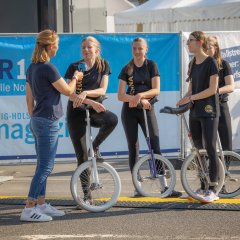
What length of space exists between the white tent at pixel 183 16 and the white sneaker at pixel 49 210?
9.74m

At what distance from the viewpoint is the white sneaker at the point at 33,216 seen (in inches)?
282

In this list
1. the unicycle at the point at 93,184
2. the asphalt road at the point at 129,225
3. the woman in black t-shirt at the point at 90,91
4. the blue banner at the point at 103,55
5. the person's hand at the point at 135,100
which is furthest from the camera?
the blue banner at the point at 103,55

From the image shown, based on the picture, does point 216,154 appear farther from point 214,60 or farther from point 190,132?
point 214,60

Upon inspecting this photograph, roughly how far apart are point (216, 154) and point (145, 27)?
11.0m

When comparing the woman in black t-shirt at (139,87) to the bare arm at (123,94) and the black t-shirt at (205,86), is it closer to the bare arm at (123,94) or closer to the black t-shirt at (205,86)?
the bare arm at (123,94)

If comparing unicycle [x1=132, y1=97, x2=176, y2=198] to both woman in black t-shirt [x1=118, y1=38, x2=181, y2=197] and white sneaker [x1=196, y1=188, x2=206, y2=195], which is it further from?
white sneaker [x1=196, y1=188, x2=206, y2=195]

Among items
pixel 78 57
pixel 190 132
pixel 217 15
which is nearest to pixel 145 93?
pixel 190 132

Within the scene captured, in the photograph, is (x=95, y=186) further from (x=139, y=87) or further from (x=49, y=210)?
(x=139, y=87)

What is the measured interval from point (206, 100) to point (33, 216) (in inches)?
82.2

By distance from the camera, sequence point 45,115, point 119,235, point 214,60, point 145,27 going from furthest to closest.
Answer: point 145,27 < point 214,60 < point 45,115 < point 119,235

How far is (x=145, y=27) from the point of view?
18453 millimetres

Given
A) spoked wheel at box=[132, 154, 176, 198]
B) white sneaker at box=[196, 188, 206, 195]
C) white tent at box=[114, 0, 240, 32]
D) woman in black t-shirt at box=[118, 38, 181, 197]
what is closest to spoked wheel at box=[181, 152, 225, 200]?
white sneaker at box=[196, 188, 206, 195]

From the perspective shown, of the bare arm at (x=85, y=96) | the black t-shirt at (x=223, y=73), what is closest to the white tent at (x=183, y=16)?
the black t-shirt at (x=223, y=73)

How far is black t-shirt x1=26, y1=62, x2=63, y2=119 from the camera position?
7082 millimetres
